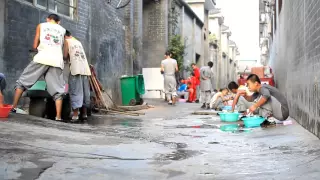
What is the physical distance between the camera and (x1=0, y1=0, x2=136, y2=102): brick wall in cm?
711


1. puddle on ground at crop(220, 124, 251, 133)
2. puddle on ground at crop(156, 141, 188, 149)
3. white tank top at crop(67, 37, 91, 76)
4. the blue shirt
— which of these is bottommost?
puddle on ground at crop(220, 124, 251, 133)

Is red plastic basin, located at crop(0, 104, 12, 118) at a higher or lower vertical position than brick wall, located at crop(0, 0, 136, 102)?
lower

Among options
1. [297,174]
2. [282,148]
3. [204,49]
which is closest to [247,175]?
[297,174]

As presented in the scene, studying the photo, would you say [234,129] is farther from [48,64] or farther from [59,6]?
[59,6]

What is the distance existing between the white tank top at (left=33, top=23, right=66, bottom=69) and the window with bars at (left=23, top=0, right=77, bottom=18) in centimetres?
147

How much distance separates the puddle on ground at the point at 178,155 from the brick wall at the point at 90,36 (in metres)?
3.88

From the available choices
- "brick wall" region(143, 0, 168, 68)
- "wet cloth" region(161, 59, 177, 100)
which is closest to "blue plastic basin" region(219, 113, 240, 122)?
"wet cloth" region(161, 59, 177, 100)

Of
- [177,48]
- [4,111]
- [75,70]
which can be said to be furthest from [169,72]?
[4,111]

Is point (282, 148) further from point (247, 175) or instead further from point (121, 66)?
point (121, 66)

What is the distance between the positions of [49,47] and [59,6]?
276 cm

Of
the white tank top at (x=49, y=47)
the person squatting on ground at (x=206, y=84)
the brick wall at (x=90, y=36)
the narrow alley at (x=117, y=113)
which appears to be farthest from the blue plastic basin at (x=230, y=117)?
the person squatting on ground at (x=206, y=84)

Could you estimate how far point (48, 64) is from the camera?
21.5 ft

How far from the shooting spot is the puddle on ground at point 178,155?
4028 mm

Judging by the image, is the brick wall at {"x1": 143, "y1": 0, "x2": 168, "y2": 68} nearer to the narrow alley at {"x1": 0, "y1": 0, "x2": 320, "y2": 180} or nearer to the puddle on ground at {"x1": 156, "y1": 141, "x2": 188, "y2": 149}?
the narrow alley at {"x1": 0, "y1": 0, "x2": 320, "y2": 180}
